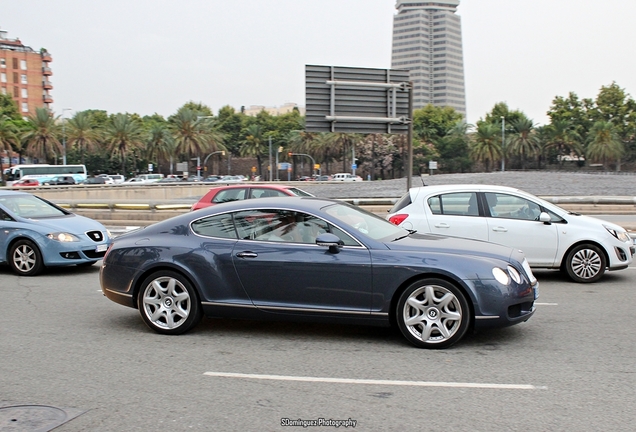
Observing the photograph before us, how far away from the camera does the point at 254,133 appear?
10512cm

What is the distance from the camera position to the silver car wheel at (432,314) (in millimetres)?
5941

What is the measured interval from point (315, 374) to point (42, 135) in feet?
246

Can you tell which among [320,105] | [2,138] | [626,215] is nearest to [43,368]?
[320,105]

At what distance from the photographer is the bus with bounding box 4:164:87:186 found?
6994 centimetres

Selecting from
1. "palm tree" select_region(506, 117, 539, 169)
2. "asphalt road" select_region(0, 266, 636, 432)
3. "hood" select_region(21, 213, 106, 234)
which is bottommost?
"asphalt road" select_region(0, 266, 636, 432)

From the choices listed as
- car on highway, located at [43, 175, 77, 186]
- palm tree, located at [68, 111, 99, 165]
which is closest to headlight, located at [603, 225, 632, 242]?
car on highway, located at [43, 175, 77, 186]

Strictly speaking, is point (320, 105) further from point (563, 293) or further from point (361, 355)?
point (361, 355)

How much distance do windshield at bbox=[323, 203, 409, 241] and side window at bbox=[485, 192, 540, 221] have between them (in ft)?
11.3

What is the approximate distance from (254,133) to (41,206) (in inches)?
3725

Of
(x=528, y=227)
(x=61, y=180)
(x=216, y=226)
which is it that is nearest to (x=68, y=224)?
(x=216, y=226)

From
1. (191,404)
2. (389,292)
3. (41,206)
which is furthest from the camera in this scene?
(41,206)

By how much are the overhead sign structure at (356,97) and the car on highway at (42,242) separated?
12.4 meters

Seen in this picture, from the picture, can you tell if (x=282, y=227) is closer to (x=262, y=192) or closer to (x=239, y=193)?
(x=262, y=192)

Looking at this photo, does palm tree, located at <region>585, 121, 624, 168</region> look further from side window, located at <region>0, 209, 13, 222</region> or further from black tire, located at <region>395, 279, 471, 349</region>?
black tire, located at <region>395, 279, 471, 349</region>
